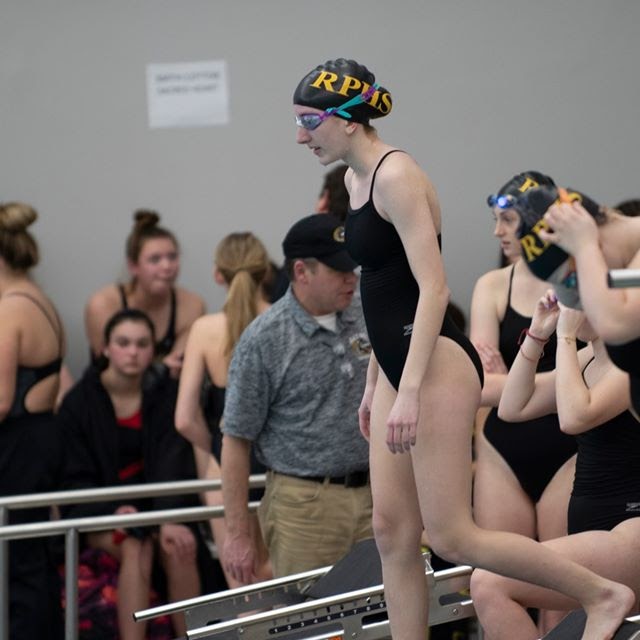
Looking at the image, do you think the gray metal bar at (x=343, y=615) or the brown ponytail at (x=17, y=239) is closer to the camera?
the gray metal bar at (x=343, y=615)

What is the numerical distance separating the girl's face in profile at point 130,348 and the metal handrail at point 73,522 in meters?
1.00

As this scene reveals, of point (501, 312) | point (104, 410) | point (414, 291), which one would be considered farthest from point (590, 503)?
point (104, 410)

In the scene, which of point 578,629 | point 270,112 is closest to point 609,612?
point 578,629

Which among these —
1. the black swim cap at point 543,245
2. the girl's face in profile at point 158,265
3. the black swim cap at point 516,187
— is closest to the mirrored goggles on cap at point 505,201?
the black swim cap at point 516,187

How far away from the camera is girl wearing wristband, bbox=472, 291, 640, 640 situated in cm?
345

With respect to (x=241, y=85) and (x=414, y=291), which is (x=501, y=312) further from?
(x=241, y=85)

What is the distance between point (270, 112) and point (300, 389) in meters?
2.42

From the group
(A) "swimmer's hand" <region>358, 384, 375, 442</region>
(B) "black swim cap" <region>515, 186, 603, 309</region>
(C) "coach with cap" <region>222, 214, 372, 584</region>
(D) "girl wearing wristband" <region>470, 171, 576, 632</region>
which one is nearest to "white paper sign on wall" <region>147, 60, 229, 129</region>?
(C) "coach with cap" <region>222, 214, 372, 584</region>

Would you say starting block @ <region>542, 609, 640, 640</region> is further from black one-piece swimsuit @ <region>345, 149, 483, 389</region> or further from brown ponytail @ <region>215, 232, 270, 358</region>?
brown ponytail @ <region>215, 232, 270, 358</region>

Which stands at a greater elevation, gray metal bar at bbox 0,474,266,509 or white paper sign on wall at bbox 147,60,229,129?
white paper sign on wall at bbox 147,60,229,129

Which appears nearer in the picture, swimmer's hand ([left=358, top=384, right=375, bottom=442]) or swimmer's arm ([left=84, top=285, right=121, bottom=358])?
swimmer's hand ([left=358, top=384, right=375, bottom=442])

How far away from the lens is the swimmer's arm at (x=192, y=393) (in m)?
5.30

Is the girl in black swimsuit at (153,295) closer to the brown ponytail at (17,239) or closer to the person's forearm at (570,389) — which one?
the brown ponytail at (17,239)

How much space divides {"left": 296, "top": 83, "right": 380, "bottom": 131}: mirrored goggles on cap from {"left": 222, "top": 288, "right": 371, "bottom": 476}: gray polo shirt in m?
1.16
